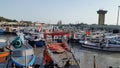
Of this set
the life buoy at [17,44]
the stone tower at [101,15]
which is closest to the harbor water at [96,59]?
the life buoy at [17,44]

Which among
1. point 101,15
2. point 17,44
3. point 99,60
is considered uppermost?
point 101,15

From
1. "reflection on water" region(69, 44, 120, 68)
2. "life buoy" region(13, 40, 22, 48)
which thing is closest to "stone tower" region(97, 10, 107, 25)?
"reflection on water" region(69, 44, 120, 68)

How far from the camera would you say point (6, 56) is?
28.5 m

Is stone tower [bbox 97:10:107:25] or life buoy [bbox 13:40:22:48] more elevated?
stone tower [bbox 97:10:107:25]

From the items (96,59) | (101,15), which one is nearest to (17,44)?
(96,59)

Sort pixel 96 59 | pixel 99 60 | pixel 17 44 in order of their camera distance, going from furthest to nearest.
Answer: pixel 96 59 → pixel 99 60 → pixel 17 44

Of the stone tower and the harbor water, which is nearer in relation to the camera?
the harbor water

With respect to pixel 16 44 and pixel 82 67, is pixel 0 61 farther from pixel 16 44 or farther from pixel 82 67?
pixel 82 67

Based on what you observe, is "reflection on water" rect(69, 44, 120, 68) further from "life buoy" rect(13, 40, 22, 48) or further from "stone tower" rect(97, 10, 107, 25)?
"stone tower" rect(97, 10, 107, 25)

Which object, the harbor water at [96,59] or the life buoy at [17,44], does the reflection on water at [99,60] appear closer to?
the harbor water at [96,59]

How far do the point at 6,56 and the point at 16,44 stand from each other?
106 inches

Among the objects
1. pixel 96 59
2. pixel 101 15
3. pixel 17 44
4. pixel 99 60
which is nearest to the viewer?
pixel 17 44

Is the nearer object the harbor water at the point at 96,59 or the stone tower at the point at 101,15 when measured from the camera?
the harbor water at the point at 96,59

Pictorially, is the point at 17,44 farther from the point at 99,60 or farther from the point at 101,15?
the point at 101,15
